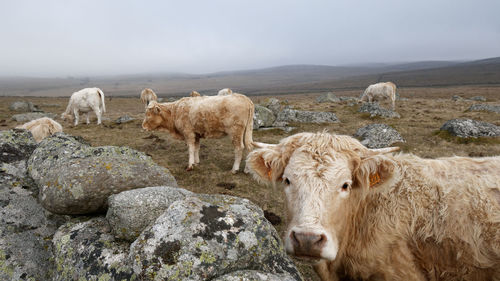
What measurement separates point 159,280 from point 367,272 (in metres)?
3.01

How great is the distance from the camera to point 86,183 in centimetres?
489

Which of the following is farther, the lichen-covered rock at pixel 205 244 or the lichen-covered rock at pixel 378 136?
the lichen-covered rock at pixel 378 136

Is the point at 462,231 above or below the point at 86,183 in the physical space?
below

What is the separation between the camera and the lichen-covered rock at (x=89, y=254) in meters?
3.69

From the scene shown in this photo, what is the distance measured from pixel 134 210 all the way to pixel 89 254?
88 cm

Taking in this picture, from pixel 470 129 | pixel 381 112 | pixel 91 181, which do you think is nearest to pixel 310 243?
pixel 91 181

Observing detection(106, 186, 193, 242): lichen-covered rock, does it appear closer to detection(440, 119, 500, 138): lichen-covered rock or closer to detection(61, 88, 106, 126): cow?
detection(440, 119, 500, 138): lichen-covered rock

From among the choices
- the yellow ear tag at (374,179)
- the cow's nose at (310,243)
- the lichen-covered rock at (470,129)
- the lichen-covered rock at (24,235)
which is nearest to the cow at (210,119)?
the lichen-covered rock at (24,235)

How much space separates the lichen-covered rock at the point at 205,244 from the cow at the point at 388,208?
681 mm

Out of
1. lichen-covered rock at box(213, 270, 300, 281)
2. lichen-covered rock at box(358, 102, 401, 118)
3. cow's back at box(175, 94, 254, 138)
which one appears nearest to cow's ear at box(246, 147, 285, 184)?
lichen-covered rock at box(213, 270, 300, 281)

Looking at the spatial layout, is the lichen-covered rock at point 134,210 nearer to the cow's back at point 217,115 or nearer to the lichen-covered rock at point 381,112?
the cow's back at point 217,115

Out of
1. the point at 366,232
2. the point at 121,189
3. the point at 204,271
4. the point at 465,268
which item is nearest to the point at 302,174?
the point at 366,232

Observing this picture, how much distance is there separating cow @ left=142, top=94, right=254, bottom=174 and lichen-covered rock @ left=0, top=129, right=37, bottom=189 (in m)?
6.10

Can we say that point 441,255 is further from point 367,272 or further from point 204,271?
point 204,271
